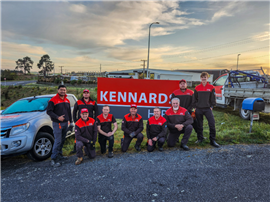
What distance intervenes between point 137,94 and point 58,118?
8.00 ft

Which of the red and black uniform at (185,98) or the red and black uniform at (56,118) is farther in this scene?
the red and black uniform at (185,98)

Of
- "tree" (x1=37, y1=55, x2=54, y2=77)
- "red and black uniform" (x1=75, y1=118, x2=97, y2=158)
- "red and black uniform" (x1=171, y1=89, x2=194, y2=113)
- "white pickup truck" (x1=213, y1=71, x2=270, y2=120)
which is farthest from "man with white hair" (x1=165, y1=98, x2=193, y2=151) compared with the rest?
"tree" (x1=37, y1=55, x2=54, y2=77)

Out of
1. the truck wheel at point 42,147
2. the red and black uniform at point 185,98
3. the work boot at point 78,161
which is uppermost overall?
the red and black uniform at point 185,98

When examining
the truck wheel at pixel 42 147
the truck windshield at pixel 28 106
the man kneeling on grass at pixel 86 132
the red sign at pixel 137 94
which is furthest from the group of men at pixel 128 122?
the truck windshield at pixel 28 106

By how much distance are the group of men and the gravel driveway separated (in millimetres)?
334

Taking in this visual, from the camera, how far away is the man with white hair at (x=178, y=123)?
4676 millimetres

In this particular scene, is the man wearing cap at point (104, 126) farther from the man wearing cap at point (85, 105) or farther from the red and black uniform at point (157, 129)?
the red and black uniform at point (157, 129)

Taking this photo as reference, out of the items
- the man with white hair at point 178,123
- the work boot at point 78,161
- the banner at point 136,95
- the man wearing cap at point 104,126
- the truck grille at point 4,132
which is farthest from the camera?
the banner at point 136,95

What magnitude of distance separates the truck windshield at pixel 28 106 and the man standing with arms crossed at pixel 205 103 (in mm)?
4253

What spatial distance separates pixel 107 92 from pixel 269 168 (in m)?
4.40

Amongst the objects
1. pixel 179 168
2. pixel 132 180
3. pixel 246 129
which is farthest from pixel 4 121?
pixel 246 129

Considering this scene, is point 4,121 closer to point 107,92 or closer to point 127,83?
point 107,92

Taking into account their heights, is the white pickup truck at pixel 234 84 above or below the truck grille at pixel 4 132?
above

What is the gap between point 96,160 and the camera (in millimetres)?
4203
